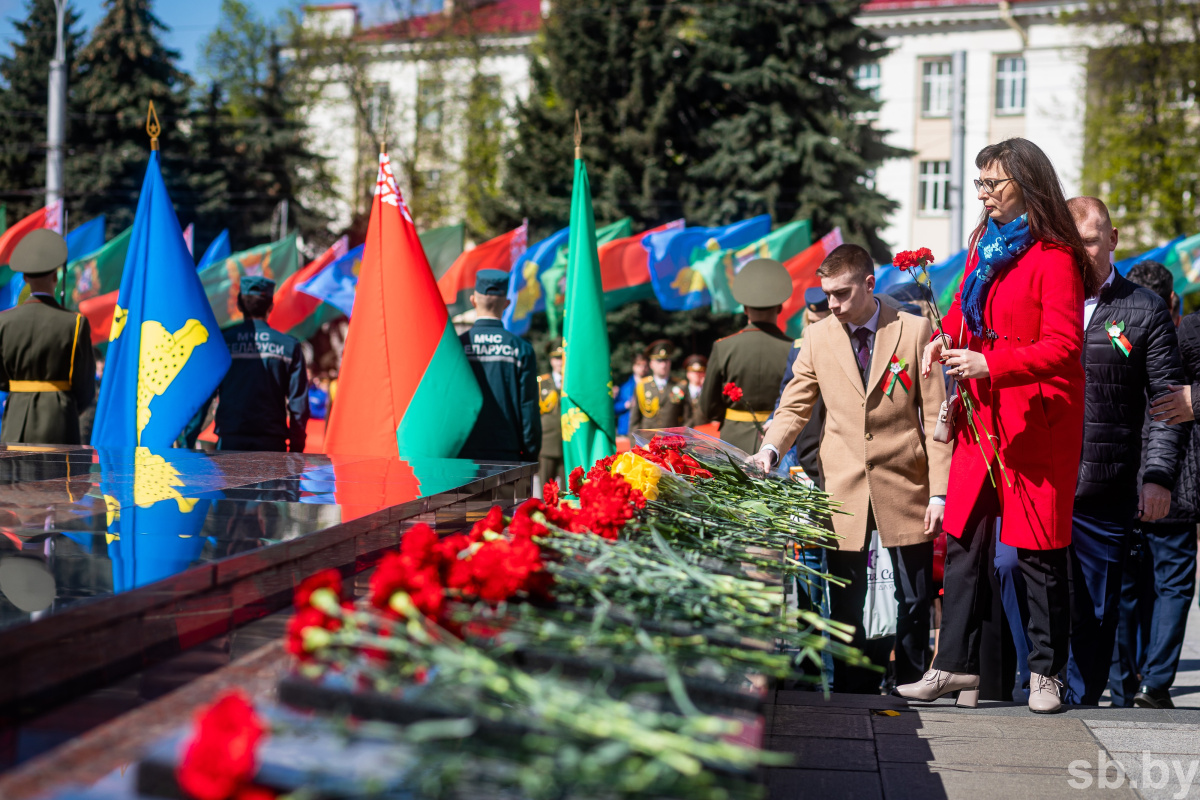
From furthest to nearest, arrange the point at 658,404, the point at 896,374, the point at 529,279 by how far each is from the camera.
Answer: the point at 529,279
the point at 658,404
the point at 896,374

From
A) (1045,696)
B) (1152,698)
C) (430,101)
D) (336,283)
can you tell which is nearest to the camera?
(1045,696)

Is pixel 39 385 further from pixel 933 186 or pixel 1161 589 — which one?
pixel 933 186

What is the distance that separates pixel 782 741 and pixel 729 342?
3.76m

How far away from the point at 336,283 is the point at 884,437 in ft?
43.5

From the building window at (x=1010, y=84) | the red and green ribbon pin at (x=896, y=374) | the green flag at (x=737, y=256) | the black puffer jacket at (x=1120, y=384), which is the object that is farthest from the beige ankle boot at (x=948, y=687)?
the building window at (x=1010, y=84)

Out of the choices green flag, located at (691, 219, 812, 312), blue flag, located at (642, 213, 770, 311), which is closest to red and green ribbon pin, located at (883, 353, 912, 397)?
green flag, located at (691, 219, 812, 312)

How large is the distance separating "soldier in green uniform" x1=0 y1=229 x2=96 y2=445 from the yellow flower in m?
4.55

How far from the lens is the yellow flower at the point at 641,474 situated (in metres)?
3.40

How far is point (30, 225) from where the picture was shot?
1391 cm

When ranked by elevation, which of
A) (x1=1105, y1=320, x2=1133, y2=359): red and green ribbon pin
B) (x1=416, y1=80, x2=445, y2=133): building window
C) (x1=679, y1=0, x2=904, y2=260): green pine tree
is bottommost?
(x1=1105, y1=320, x2=1133, y2=359): red and green ribbon pin

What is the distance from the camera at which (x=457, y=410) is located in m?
5.85

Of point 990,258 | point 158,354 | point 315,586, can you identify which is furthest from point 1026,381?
point 158,354

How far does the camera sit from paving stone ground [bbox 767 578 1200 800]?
10.5 ft

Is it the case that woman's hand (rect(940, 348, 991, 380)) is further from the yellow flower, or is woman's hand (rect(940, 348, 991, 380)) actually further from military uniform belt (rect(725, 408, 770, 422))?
military uniform belt (rect(725, 408, 770, 422))
